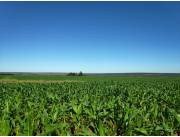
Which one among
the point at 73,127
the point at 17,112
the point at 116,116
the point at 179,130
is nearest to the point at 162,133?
the point at 179,130

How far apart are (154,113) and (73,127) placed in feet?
7.03

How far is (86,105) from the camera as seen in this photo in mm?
7188

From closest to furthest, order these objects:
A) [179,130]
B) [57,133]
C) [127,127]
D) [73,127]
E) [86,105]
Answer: [57,133] < [127,127] < [179,130] < [73,127] < [86,105]

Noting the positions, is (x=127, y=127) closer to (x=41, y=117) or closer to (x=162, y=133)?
(x=162, y=133)

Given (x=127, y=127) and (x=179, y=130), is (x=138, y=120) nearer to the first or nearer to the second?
(x=127, y=127)

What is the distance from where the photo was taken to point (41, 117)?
5543mm

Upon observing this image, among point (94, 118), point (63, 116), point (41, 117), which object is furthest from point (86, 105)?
point (41, 117)

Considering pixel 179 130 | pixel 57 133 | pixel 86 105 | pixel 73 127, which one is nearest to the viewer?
pixel 57 133

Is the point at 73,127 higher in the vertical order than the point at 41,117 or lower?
lower

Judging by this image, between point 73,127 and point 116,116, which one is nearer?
point 116,116

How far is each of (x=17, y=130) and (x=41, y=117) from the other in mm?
681

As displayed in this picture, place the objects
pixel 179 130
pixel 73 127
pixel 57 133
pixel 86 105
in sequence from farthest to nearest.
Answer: pixel 86 105 → pixel 73 127 → pixel 179 130 → pixel 57 133

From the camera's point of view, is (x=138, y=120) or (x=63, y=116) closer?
(x=138, y=120)

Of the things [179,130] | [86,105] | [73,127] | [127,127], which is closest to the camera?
[127,127]
